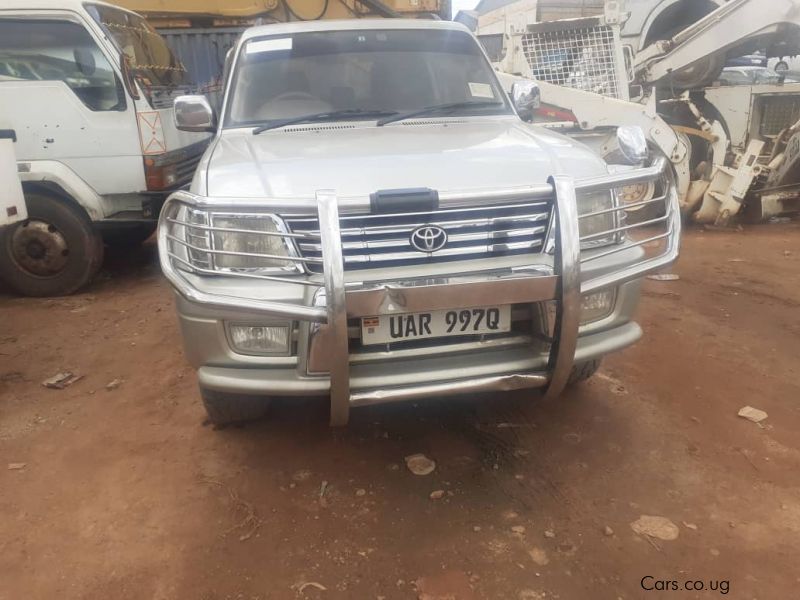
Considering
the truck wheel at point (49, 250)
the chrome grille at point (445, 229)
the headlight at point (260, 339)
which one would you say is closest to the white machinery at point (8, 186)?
the truck wheel at point (49, 250)

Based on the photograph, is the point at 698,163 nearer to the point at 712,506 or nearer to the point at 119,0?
the point at 712,506

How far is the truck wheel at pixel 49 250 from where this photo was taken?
16.9 ft

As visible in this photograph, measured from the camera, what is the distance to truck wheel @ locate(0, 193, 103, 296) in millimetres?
5156

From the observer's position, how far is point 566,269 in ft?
7.24

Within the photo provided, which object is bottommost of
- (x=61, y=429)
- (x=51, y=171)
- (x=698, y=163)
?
(x=61, y=429)

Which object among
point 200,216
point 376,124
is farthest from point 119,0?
point 200,216

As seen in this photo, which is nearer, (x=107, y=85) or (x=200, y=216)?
(x=200, y=216)

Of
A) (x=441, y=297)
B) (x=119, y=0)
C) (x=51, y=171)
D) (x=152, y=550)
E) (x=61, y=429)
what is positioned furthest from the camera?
(x=119, y=0)

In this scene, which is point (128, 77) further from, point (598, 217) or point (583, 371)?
point (583, 371)

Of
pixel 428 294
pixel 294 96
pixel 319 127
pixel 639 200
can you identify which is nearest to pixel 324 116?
pixel 319 127

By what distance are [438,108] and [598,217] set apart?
127 cm

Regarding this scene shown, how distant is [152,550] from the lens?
2316 millimetres

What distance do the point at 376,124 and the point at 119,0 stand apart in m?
7.09

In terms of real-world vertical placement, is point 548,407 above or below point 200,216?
below
